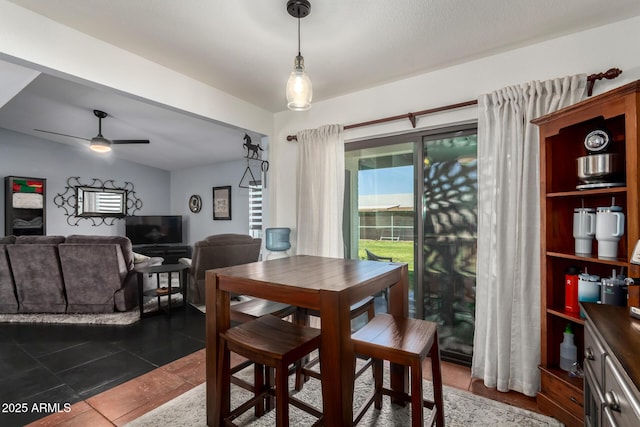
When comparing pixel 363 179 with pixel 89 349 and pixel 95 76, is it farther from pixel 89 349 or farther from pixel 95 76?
pixel 89 349

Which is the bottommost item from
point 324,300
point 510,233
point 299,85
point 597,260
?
point 324,300

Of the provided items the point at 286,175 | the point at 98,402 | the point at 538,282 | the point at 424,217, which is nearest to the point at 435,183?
the point at 424,217

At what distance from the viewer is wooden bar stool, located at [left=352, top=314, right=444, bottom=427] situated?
122 cm

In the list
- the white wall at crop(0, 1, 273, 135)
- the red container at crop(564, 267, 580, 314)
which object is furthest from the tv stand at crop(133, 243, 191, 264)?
the red container at crop(564, 267, 580, 314)

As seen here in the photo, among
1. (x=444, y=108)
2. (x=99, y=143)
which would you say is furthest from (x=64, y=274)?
(x=444, y=108)

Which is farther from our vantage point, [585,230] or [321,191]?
[321,191]

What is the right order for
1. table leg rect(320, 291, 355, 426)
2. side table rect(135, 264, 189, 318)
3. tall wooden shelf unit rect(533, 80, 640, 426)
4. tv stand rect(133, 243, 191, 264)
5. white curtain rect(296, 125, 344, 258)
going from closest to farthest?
1. table leg rect(320, 291, 355, 426)
2. tall wooden shelf unit rect(533, 80, 640, 426)
3. white curtain rect(296, 125, 344, 258)
4. side table rect(135, 264, 189, 318)
5. tv stand rect(133, 243, 191, 264)

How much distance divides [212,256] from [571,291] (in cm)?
369

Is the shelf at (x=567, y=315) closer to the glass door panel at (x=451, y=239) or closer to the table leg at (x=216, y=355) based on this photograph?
the glass door panel at (x=451, y=239)

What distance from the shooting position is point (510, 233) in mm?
2102

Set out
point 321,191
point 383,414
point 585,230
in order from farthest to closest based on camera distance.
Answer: point 321,191, point 383,414, point 585,230

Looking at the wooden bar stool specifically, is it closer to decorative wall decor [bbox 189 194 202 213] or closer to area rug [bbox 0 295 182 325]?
area rug [bbox 0 295 182 325]

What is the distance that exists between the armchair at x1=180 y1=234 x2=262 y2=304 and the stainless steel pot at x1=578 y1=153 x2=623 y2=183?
12.4ft

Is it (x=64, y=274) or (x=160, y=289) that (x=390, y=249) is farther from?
(x=64, y=274)
